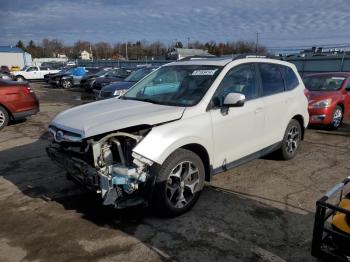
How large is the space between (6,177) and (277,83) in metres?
4.77

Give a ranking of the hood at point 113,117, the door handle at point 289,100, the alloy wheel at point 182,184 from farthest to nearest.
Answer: the door handle at point 289,100 < the alloy wheel at point 182,184 < the hood at point 113,117

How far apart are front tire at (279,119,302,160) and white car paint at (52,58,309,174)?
24cm

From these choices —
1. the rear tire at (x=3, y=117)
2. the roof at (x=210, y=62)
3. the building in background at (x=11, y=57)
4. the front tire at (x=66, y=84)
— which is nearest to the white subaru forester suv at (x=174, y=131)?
the roof at (x=210, y=62)

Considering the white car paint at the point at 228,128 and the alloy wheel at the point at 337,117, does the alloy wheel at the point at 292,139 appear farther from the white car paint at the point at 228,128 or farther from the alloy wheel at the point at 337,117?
the alloy wheel at the point at 337,117

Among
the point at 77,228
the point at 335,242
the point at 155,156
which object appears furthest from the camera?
the point at 77,228

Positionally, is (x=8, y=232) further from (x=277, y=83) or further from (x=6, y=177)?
(x=277, y=83)

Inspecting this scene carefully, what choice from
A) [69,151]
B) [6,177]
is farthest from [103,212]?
[6,177]

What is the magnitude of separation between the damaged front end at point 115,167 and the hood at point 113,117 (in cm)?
9

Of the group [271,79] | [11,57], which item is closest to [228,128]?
[271,79]

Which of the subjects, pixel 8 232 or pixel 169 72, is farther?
pixel 169 72

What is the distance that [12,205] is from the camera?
4391 millimetres

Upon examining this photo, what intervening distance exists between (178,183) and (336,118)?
6482 mm

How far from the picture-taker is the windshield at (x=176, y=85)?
4.33 meters

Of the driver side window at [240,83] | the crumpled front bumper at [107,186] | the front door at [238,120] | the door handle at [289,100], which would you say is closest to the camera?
the crumpled front bumper at [107,186]
